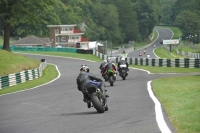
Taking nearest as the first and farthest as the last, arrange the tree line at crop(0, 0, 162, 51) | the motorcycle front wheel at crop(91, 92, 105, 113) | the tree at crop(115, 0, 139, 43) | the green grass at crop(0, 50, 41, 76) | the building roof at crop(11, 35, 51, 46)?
the motorcycle front wheel at crop(91, 92, 105, 113) → the green grass at crop(0, 50, 41, 76) → the building roof at crop(11, 35, 51, 46) → the tree line at crop(0, 0, 162, 51) → the tree at crop(115, 0, 139, 43)

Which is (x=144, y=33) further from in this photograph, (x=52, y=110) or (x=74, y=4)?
(x=52, y=110)

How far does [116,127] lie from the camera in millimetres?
10586

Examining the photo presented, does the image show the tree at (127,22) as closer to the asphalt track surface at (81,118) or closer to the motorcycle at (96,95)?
the asphalt track surface at (81,118)

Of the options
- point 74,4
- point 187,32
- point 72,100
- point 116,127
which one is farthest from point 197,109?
point 74,4

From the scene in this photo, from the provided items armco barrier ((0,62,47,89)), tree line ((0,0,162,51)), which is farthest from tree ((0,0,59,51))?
tree line ((0,0,162,51))

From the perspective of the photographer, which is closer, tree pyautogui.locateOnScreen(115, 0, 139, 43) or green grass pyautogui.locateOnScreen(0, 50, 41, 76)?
green grass pyautogui.locateOnScreen(0, 50, 41, 76)

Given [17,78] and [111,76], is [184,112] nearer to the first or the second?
[111,76]

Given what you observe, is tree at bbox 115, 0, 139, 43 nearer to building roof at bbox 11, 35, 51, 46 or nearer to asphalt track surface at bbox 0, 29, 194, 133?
building roof at bbox 11, 35, 51, 46

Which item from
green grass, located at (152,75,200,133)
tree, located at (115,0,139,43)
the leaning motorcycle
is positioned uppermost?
tree, located at (115,0,139,43)

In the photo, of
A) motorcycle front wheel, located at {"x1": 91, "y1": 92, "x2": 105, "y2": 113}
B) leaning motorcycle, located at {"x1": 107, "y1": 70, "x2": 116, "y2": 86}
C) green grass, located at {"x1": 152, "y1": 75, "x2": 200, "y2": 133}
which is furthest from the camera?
leaning motorcycle, located at {"x1": 107, "y1": 70, "x2": 116, "y2": 86}

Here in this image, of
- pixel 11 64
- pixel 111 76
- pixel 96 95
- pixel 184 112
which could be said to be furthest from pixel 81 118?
pixel 11 64

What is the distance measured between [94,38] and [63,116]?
14531 centimetres

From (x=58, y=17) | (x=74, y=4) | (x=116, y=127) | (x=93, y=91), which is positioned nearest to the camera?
(x=116, y=127)

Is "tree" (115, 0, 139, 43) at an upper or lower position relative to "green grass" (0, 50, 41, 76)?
upper
